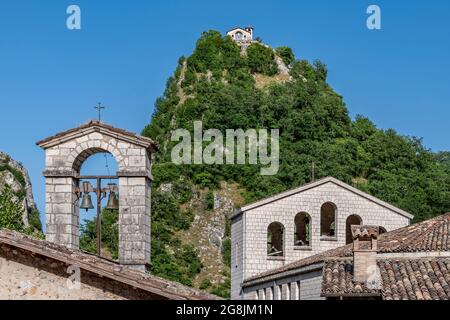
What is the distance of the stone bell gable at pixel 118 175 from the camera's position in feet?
69.4

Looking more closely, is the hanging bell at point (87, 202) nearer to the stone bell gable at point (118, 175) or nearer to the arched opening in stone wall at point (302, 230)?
the stone bell gable at point (118, 175)

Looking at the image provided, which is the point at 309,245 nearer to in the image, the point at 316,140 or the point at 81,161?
the point at 81,161

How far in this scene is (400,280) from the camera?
102ft

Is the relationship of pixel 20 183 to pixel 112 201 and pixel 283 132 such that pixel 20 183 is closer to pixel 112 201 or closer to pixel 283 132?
pixel 283 132

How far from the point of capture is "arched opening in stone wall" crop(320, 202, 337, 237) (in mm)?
56419

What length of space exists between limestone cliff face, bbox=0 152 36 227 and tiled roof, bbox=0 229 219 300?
208 ft

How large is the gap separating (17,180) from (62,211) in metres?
64.5

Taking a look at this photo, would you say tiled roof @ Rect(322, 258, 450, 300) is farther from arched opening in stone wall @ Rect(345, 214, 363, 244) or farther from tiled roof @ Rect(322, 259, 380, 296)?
arched opening in stone wall @ Rect(345, 214, 363, 244)

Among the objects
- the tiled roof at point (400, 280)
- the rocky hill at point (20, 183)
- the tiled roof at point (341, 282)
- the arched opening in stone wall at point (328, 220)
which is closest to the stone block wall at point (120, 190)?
the tiled roof at point (400, 280)

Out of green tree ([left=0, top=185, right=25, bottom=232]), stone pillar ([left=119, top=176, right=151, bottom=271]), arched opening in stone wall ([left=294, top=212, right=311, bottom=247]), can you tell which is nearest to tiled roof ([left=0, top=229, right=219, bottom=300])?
stone pillar ([left=119, top=176, right=151, bottom=271])

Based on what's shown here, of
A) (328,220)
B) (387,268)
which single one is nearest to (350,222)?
(328,220)

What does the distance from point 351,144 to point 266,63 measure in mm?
16769

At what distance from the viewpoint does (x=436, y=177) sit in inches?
3698
